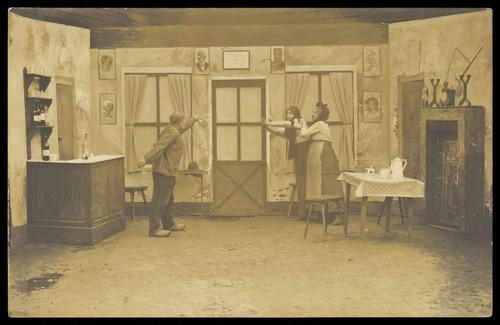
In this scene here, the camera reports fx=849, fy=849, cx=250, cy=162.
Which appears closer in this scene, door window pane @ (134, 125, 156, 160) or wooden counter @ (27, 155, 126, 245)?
door window pane @ (134, 125, 156, 160)

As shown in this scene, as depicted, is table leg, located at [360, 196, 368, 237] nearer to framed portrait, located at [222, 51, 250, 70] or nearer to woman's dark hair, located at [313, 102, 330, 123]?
woman's dark hair, located at [313, 102, 330, 123]

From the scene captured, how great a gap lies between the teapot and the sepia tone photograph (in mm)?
20

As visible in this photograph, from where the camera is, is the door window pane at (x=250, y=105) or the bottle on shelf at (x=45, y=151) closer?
the door window pane at (x=250, y=105)

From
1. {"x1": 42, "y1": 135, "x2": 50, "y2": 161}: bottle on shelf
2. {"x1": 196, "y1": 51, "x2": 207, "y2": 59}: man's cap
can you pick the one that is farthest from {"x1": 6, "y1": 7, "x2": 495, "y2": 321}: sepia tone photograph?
{"x1": 42, "y1": 135, "x2": 50, "y2": 161}: bottle on shelf

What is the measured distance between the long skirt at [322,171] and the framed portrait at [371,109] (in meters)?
0.42

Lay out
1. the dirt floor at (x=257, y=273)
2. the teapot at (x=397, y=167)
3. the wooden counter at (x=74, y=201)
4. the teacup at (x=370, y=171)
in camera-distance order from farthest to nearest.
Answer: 1. the wooden counter at (x=74, y=201)
2. the teapot at (x=397, y=167)
3. the teacup at (x=370, y=171)
4. the dirt floor at (x=257, y=273)

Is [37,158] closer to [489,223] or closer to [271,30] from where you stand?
[271,30]

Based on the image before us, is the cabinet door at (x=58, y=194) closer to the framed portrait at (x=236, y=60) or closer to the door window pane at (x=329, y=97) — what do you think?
the framed portrait at (x=236, y=60)

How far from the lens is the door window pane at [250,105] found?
7246mm

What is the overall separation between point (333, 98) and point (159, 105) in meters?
1.53

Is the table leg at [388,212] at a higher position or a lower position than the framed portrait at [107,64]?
lower

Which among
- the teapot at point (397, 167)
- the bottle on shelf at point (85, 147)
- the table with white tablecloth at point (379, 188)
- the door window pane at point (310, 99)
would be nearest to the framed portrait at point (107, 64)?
the bottle on shelf at point (85, 147)

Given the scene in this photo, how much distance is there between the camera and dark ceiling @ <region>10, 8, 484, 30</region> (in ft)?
23.5

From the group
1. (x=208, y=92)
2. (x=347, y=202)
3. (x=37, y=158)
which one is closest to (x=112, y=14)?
(x=208, y=92)
